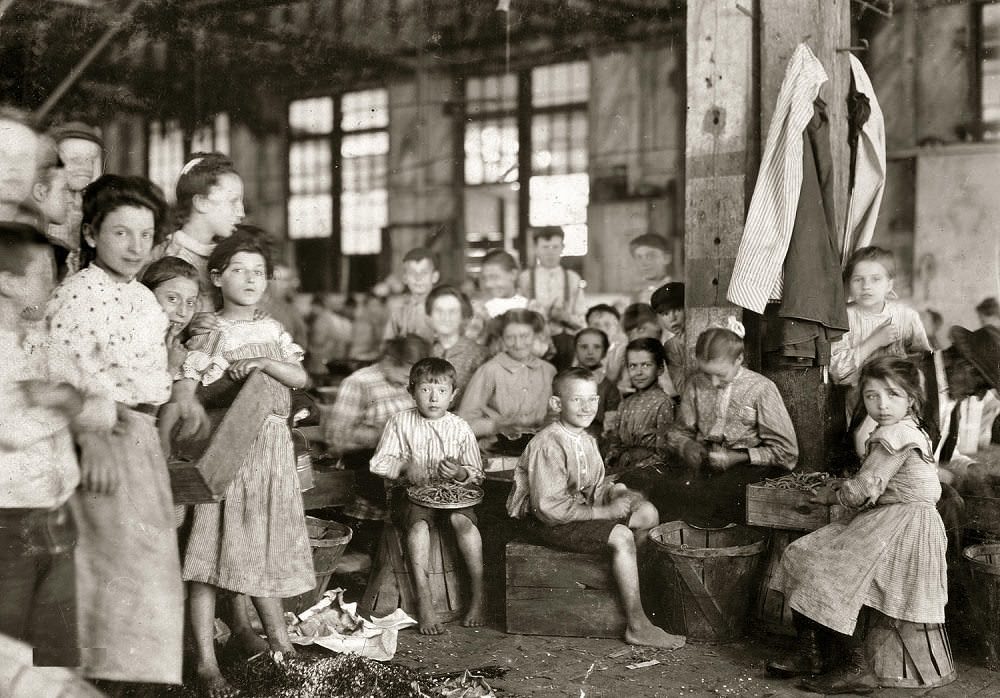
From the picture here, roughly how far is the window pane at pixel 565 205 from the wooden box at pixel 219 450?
36.5 feet

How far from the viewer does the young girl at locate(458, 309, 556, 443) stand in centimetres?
657

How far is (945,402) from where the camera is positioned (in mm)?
5355

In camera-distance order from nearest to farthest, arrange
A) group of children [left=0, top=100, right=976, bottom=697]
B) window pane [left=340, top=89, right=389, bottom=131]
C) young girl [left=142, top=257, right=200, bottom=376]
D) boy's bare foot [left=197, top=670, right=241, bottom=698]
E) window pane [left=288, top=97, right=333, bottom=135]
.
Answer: group of children [left=0, top=100, right=976, bottom=697], boy's bare foot [left=197, top=670, right=241, bottom=698], young girl [left=142, top=257, right=200, bottom=376], window pane [left=340, top=89, right=389, bottom=131], window pane [left=288, top=97, right=333, bottom=135]

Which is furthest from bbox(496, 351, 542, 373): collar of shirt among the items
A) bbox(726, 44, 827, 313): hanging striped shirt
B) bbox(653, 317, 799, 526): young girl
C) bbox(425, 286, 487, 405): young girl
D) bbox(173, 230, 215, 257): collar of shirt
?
bbox(173, 230, 215, 257): collar of shirt

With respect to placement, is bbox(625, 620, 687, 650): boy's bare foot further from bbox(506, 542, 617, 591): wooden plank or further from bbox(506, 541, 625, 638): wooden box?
bbox(506, 542, 617, 591): wooden plank

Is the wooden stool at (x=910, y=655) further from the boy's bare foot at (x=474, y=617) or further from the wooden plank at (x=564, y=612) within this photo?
the boy's bare foot at (x=474, y=617)

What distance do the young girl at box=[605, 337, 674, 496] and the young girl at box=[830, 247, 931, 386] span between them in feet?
3.30

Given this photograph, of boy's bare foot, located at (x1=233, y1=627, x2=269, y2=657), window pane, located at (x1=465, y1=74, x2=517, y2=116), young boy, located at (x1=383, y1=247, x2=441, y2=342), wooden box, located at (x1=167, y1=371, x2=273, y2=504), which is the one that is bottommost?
boy's bare foot, located at (x1=233, y1=627, x2=269, y2=657)

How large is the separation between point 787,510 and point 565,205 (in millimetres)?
11361

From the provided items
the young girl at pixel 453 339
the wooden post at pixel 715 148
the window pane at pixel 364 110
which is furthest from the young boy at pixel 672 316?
the window pane at pixel 364 110

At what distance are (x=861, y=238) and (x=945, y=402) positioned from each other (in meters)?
1.02

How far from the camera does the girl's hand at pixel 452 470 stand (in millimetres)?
5340

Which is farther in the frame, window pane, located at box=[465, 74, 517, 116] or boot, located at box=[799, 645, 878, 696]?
window pane, located at box=[465, 74, 517, 116]

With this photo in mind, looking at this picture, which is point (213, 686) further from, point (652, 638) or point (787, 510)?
point (787, 510)
